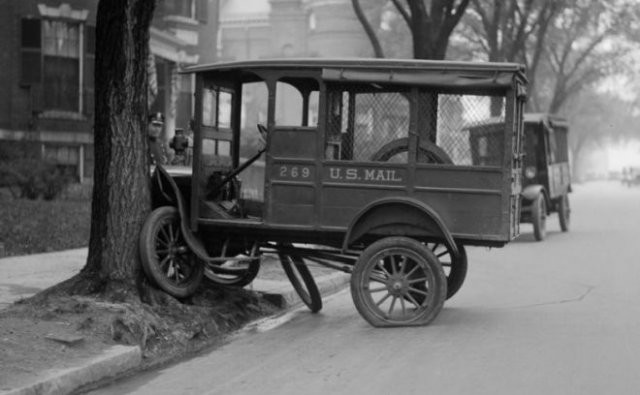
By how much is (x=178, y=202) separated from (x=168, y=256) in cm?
52

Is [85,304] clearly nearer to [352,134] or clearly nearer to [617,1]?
[352,134]

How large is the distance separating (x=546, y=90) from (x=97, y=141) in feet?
190

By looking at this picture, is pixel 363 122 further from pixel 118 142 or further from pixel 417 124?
pixel 118 142

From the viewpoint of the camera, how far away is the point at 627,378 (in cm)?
658

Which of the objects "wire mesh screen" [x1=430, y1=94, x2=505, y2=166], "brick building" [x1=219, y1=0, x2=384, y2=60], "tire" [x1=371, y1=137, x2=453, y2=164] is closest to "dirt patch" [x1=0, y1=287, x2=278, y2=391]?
"tire" [x1=371, y1=137, x2=453, y2=164]

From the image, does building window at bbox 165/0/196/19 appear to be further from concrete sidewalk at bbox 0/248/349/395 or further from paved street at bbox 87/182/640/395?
paved street at bbox 87/182/640/395

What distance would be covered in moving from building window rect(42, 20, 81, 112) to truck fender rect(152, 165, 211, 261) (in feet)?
53.3

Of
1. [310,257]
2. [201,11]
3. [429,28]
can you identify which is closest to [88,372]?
[310,257]

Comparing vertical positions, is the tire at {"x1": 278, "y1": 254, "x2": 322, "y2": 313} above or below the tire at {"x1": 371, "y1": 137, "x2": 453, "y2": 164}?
below

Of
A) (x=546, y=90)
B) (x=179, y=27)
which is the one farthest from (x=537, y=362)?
(x=546, y=90)

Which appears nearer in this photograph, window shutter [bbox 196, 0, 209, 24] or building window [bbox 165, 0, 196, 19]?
building window [bbox 165, 0, 196, 19]

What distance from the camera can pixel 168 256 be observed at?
29.9 ft

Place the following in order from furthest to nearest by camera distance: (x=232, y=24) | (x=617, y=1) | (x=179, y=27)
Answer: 1. (x=232, y=24)
2. (x=617, y=1)
3. (x=179, y=27)

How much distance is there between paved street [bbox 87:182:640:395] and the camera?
21.1ft
